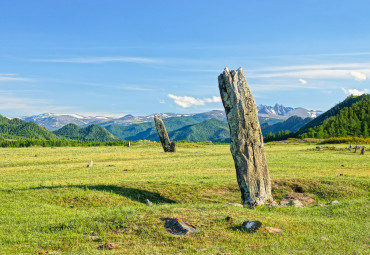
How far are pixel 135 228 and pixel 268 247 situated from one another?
192 inches

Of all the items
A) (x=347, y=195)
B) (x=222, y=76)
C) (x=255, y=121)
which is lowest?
(x=347, y=195)

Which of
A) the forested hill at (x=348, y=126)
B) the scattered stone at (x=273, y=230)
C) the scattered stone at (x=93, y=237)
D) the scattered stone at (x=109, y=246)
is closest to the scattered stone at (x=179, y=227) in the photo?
the scattered stone at (x=109, y=246)

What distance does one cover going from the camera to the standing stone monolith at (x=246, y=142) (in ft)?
66.7

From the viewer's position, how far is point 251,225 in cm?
1249

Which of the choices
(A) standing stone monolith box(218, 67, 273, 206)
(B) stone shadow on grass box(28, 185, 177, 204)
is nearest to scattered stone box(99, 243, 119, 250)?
(B) stone shadow on grass box(28, 185, 177, 204)

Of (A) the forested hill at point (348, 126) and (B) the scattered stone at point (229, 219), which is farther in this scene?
(A) the forested hill at point (348, 126)

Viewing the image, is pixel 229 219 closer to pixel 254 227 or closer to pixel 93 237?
pixel 254 227

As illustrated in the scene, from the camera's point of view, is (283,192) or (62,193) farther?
(283,192)

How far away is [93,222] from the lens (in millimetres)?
13406

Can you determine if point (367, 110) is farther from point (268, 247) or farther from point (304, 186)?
point (268, 247)

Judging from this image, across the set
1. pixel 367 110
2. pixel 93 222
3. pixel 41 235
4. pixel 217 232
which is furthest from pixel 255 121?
pixel 367 110

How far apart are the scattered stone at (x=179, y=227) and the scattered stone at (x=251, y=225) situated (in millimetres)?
1863

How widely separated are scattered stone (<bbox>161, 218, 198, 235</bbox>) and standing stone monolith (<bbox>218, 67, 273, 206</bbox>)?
815 cm

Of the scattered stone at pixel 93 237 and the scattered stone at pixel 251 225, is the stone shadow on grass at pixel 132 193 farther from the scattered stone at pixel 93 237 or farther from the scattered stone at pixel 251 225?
the scattered stone at pixel 251 225
